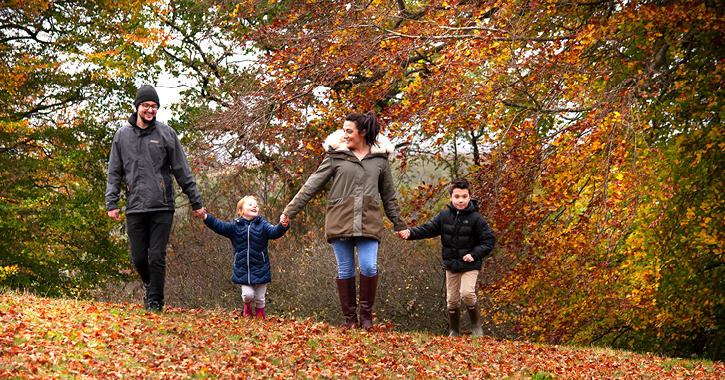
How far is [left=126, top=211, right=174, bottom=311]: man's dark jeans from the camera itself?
6777 millimetres

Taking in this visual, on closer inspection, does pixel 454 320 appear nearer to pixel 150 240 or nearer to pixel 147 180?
pixel 150 240

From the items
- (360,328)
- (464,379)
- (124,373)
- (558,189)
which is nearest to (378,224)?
(360,328)

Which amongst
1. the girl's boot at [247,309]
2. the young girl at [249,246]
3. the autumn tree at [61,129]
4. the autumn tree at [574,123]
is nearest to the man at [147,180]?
the young girl at [249,246]

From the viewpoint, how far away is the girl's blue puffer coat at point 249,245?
7.54 metres

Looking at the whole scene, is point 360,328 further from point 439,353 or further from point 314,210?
point 314,210

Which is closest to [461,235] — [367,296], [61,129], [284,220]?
[367,296]

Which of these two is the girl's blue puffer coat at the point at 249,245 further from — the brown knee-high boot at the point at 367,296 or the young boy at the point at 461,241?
the young boy at the point at 461,241

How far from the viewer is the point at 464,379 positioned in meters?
5.68

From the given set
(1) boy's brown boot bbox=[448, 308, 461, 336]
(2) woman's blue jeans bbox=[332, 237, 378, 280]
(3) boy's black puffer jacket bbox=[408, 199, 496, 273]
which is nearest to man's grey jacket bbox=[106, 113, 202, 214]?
(2) woman's blue jeans bbox=[332, 237, 378, 280]

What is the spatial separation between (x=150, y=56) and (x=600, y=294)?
1500 cm

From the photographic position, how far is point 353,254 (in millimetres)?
6781

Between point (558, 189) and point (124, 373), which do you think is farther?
point (558, 189)

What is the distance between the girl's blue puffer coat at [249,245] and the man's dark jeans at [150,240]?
753 millimetres

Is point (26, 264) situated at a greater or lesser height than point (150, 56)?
lesser
